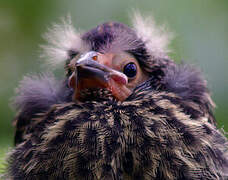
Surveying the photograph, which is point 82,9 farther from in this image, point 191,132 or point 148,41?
point 191,132

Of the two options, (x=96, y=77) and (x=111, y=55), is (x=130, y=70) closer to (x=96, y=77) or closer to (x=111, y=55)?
(x=111, y=55)

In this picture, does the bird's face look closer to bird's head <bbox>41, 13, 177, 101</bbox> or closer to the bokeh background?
bird's head <bbox>41, 13, 177, 101</bbox>

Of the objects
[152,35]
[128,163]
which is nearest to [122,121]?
[128,163]

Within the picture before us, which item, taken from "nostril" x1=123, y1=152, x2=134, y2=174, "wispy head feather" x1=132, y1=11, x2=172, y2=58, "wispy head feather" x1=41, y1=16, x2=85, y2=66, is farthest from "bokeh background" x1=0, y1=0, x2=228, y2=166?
"nostril" x1=123, y1=152, x2=134, y2=174

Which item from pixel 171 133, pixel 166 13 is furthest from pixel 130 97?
pixel 166 13

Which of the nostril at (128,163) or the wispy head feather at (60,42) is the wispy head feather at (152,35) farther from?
the nostril at (128,163)

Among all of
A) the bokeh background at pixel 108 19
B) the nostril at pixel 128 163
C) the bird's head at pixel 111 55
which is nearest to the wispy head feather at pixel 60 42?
the bird's head at pixel 111 55
